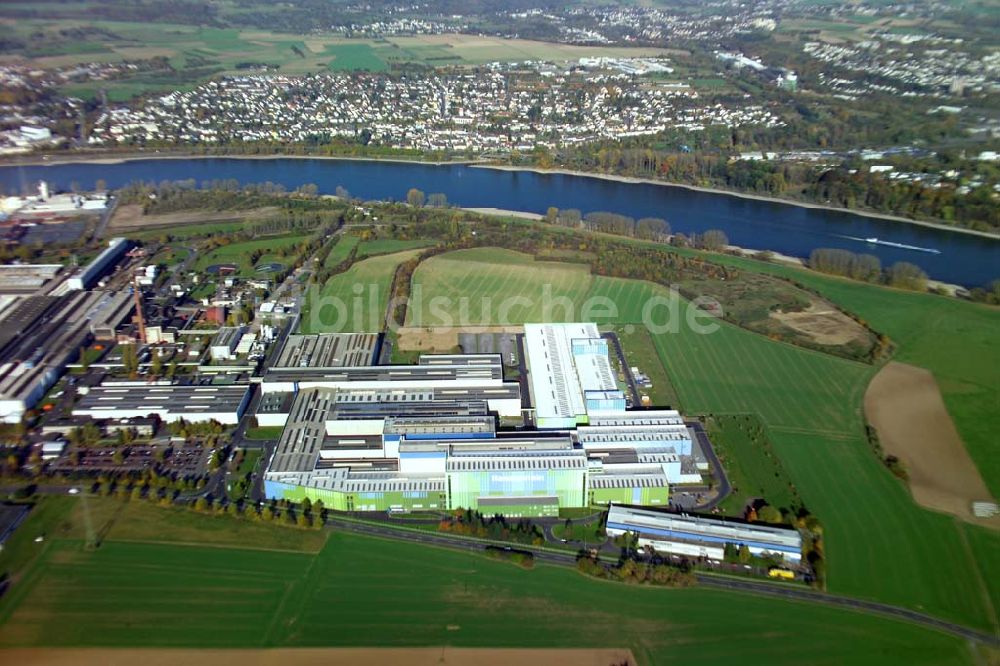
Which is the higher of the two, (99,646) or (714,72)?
(714,72)

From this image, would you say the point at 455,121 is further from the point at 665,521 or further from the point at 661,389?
the point at 665,521

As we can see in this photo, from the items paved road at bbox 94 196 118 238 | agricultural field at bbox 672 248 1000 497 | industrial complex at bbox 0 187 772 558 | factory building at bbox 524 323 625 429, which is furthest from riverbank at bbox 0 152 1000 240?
factory building at bbox 524 323 625 429

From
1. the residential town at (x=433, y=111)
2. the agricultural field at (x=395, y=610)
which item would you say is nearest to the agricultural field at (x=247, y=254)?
the agricultural field at (x=395, y=610)

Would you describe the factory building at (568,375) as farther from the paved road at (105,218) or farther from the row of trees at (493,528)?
the paved road at (105,218)

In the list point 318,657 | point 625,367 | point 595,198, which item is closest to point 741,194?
point 595,198

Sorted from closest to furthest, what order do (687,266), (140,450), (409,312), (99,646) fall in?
(99,646) < (140,450) < (409,312) < (687,266)

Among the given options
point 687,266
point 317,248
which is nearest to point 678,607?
point 687,266

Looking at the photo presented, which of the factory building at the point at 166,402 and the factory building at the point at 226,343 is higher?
the factory building at the point at 226,343

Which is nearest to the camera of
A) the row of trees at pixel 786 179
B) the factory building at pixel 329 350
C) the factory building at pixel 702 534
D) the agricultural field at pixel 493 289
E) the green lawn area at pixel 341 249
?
the factory building at pixel 702 534
